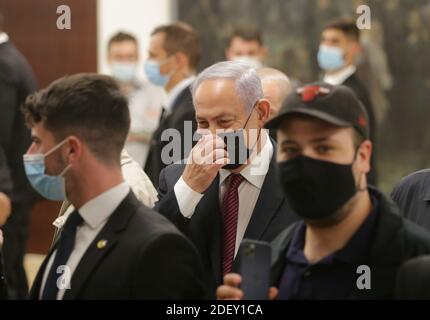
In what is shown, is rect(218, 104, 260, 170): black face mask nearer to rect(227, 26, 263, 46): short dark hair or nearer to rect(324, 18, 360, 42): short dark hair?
rect(324, 18, 360, 42): short dark hair

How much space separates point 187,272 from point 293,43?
27.3 ft

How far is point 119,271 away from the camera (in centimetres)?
341

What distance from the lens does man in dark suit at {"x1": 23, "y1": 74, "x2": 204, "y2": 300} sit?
3.40m

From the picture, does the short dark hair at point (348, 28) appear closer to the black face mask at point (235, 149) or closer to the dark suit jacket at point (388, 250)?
the black face mask at point (235, 149)

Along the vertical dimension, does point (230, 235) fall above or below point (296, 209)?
below

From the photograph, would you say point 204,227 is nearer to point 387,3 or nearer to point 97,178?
point 97,178

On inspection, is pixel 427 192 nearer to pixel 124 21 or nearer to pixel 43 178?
pixel 43 178

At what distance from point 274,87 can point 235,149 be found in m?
1.35

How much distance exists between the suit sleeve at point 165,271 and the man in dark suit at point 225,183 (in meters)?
0.75

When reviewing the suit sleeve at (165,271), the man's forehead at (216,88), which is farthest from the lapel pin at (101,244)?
the man's forehead at (216,88)

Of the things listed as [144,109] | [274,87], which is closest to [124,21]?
[144,109]

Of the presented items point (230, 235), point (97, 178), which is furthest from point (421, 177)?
point (97, 178)

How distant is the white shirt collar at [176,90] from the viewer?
7.39 m

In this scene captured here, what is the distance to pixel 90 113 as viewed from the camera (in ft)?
12.0
